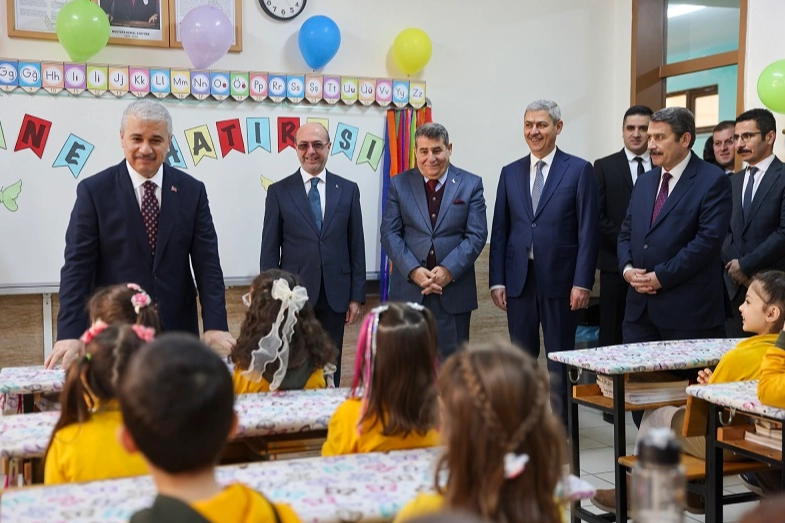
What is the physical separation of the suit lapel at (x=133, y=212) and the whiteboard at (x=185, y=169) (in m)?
1.74

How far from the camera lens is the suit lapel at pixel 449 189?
15.4 ft

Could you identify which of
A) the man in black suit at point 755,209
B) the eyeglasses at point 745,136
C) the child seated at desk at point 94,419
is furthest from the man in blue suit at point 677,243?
the child seated at desk at point 94,419

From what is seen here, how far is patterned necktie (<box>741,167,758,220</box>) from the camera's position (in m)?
4.99

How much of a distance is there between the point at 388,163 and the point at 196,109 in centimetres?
118

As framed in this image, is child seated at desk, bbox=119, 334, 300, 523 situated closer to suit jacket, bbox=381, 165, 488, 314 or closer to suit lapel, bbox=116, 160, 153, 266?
suit lapel, bbox=116, 160, 153, 266

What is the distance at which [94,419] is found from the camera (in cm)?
208

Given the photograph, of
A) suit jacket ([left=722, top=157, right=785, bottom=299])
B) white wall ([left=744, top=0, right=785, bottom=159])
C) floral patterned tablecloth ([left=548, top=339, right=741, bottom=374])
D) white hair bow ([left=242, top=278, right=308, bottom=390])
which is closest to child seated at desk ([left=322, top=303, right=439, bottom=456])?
white hair bow ([left=242, top=278, right=308, bottom=390])

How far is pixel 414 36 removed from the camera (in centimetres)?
551

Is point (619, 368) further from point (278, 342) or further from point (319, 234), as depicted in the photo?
point (319, 234)

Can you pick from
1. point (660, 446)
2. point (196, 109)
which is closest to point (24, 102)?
point (196, 109)

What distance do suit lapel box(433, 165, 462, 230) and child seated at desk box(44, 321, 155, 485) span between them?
8.81ft

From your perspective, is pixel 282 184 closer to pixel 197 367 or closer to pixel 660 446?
pixel 197 367

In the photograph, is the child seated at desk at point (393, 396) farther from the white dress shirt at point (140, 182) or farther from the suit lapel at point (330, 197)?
the suit lapel at point (330, 197)

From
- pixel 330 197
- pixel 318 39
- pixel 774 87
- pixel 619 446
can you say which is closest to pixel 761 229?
pixel 774 87
